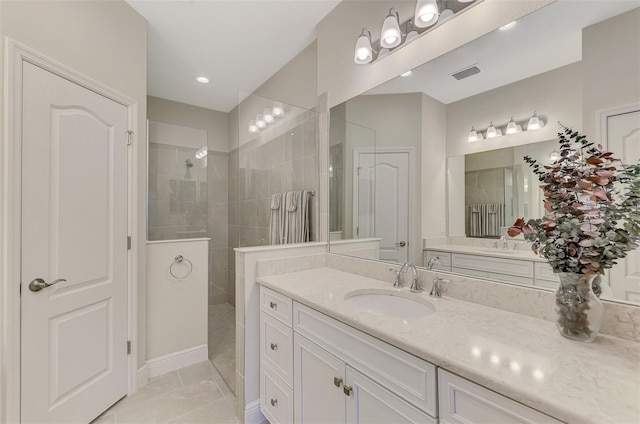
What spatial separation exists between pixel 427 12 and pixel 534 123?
0.74m

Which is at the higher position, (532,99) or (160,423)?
(532,99)

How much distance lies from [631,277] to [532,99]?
0.72 metres

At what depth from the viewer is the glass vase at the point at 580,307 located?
32.0 inches

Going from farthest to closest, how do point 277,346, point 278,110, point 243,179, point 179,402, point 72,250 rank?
point 243,179 < point 278,110 < point 179,402 < point 72,250 < point 277,346

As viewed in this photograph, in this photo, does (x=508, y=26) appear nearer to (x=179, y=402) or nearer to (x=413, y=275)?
(x=413, y=275)

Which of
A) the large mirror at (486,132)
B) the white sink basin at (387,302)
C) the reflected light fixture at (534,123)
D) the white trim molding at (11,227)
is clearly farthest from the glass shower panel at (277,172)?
the reflected light fixture at (534,123)

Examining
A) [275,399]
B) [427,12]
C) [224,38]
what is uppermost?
[224,38]

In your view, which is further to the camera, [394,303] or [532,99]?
[394,303]

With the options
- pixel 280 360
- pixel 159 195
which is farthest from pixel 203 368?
pixel 159 195

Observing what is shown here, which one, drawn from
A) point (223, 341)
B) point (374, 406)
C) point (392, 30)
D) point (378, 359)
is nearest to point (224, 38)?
point (392, 30)

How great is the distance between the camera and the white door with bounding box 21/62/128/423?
143 centimetres

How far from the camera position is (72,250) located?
5.33 feet

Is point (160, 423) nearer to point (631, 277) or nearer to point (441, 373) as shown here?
point (441, 373)

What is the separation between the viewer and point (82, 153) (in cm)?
167
